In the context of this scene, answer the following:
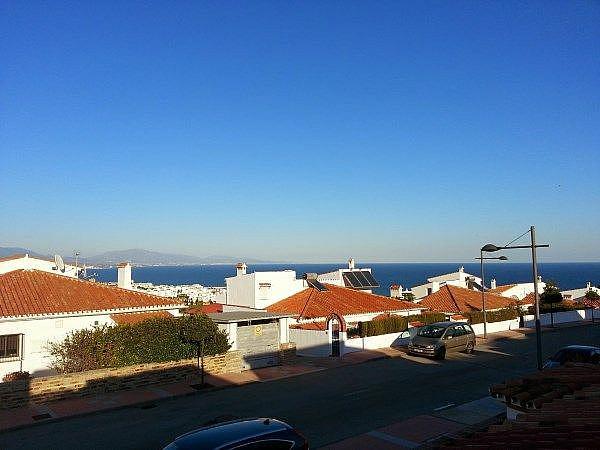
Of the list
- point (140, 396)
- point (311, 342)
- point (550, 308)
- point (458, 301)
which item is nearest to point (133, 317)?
point (140, 396)

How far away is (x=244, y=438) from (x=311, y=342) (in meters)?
20.7

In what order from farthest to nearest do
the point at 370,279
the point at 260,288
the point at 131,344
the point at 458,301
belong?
1. the point at 370,279
2. the point at 458,301
3. the point at 260,288
4. the point at 131,344

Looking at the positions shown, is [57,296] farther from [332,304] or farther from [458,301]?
[458,301]

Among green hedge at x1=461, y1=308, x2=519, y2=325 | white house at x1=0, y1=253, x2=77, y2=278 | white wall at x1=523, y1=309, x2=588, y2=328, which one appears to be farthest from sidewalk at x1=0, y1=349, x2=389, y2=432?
white wall at x1=523, y1=309, x2=588, y2=328

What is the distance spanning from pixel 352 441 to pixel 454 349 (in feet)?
54.0

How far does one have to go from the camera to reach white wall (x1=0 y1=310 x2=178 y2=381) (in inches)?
814

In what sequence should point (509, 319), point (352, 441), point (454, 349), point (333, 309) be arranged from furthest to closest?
1. point (509, 319)
2. point (333, 309)
3. point (454, 349)
4. point (352, 441)

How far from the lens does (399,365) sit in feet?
84.4

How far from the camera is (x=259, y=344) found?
26047mm

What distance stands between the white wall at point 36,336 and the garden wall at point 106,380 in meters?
2.99

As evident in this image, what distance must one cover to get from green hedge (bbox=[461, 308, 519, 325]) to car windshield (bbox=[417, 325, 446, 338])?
11.0 meters

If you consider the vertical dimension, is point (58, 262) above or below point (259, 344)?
above

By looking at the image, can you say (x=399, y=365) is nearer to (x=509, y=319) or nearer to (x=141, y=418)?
(x=141, y=418)

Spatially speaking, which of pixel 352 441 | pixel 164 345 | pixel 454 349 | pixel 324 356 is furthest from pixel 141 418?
pixel 454 349
